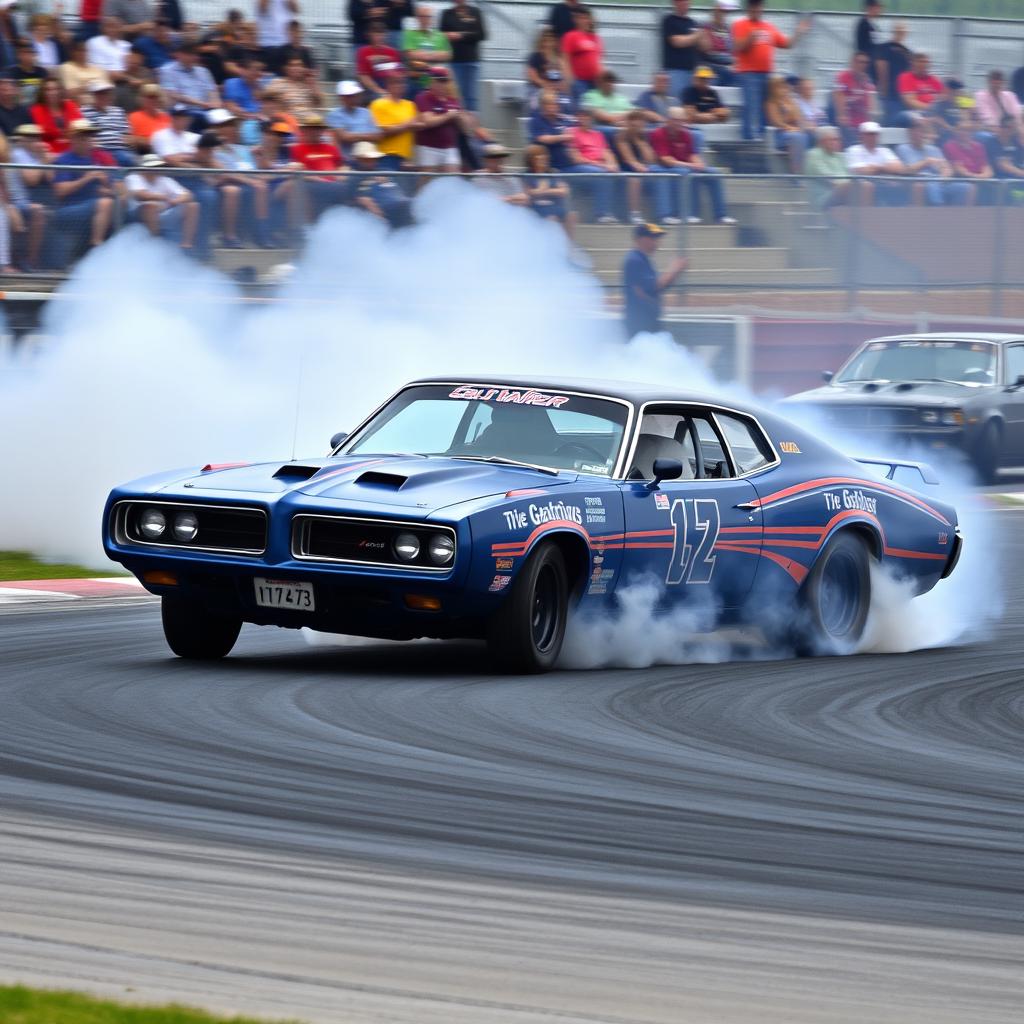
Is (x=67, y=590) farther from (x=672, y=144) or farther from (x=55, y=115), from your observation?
(x=672, y=144)

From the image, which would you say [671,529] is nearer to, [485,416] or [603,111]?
[485,416]

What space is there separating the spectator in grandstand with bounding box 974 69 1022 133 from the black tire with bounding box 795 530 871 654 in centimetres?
1561

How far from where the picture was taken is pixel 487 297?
16188 mm

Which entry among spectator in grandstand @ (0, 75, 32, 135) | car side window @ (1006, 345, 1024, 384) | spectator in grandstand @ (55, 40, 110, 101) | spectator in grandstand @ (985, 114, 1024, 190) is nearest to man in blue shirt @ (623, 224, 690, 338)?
car side window @ (1006, 345, 1024, 384)

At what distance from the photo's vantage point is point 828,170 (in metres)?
21.1

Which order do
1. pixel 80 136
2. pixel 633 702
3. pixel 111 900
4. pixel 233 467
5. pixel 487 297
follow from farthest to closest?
1. pixel 487 297
2. pixel 80 136
3. pixel 233 467
4. pixel 633 702
5. pixel 111 900

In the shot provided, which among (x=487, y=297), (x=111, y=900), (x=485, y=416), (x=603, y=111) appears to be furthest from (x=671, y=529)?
(x=603, y=111)

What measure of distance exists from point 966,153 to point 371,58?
8.36 meters

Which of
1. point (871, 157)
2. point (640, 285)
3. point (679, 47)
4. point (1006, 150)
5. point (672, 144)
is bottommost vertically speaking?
point (1006, 150)

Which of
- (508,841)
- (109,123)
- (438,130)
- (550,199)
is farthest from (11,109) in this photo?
(508,841)

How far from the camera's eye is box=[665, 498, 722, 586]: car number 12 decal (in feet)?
28.5

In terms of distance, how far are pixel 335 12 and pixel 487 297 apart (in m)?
4.50

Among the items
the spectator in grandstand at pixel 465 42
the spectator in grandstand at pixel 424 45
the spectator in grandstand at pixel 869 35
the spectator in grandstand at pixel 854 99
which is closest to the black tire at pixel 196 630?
the spectator in grandstand at pixel 424 45

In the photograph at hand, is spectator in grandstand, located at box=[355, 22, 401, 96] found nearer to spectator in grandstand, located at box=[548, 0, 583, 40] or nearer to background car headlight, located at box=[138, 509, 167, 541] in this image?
spectator in grandstand, located at box=[548, 0, 583, 40]
